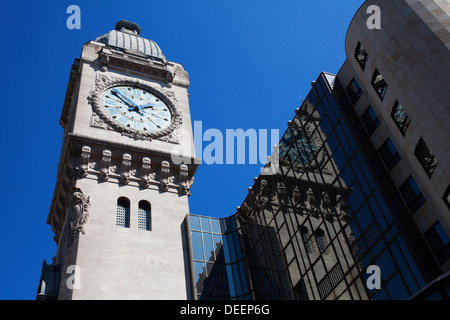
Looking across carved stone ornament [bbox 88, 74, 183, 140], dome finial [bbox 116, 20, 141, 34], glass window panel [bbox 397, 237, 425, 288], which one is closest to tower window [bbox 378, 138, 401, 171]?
glass window panel [bbox 397, 237, 425, 288]

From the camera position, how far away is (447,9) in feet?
94.9

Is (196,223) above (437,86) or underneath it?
above

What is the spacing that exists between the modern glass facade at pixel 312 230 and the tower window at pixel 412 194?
1.31 metres

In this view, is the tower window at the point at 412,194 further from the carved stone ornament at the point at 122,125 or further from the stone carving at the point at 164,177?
the carved stone ornament at the point at 122,125

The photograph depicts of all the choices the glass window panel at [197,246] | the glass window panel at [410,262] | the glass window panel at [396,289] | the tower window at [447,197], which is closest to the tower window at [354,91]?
the tower window at [447,197]

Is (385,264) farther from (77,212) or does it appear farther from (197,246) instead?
(77,212)

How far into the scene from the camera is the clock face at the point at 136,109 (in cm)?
4122

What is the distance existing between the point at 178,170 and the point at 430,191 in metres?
18.8

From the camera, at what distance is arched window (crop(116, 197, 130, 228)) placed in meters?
35.2

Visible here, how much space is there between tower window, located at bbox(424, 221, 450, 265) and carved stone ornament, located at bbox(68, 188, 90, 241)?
20549mm

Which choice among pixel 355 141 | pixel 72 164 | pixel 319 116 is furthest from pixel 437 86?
pixel 72 164

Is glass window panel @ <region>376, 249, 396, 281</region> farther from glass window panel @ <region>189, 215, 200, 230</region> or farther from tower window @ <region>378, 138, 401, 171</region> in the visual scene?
glass window panel @ <region>189, 215, 200, 230</region>
